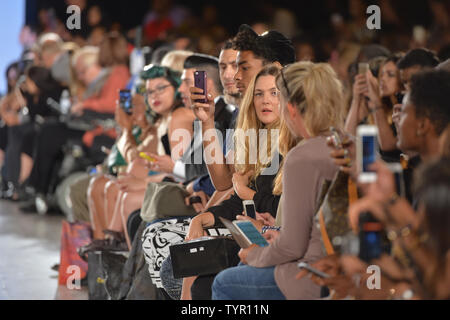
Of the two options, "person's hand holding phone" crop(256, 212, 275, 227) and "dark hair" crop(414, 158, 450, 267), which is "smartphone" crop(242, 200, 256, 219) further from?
"dark hair" crop(414, 158, 450, 267)

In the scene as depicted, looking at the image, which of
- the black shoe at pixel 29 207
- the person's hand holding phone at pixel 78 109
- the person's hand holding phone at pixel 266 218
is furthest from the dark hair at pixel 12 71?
the person's hand holding phone at pixel 266 218

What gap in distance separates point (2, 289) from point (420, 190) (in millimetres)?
3185

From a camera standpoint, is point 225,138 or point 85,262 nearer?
point 225,138

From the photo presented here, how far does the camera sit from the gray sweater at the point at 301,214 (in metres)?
2.21

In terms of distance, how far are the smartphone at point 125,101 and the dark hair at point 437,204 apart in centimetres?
334

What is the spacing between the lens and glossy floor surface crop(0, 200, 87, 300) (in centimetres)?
439

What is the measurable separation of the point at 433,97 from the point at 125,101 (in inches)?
123

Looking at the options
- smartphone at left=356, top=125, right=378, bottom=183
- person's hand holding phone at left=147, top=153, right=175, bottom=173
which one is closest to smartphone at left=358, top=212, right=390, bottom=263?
smartphone at left=356, top=125, right=378, bottom=183

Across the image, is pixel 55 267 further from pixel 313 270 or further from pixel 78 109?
pixel 313 270

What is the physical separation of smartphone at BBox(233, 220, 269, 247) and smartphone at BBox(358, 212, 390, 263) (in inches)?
28.1

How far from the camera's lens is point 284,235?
2.25 m

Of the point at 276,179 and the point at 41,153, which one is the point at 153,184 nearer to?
the point at 276,179

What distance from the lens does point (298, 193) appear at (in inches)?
87.1

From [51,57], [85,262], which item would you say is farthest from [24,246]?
[51,57]
